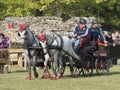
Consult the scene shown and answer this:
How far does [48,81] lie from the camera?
18375mm

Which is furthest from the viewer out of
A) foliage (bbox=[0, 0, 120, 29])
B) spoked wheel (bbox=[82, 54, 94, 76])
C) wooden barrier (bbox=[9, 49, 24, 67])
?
foliage (bbox=[0, 0, 120, 29])

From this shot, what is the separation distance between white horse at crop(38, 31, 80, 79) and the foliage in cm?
3206

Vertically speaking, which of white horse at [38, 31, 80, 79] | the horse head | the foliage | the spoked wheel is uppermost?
the horse head

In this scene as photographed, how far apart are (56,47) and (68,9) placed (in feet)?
120

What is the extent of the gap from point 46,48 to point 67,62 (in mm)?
2417

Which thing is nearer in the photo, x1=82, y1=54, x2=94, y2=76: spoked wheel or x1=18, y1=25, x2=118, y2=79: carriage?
x1=18, y1=25, x2=118, y2=79: carriage

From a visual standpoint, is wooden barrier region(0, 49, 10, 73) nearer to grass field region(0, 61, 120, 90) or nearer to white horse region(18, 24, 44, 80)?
white horse region(18, 24, 44, 80)

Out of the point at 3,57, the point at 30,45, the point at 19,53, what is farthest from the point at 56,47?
the point at 19,53

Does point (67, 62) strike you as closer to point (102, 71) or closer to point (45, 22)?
point (102, 71)

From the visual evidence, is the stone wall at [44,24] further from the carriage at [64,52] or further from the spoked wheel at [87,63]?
the spoked wheel at [87,63]

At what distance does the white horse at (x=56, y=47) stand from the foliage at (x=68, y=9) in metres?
32.1

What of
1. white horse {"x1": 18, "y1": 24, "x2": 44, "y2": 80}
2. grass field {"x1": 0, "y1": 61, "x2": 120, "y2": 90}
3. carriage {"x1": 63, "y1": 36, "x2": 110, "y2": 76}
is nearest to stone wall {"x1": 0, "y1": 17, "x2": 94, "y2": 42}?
carriage {"x1": 63, "y1": 36, "x2": 110, "y2": 76}

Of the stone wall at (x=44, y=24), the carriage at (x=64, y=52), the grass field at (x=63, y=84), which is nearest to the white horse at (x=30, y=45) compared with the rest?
the carriage at (x=64, y=52)

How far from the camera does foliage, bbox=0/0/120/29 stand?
5358 centimetres
